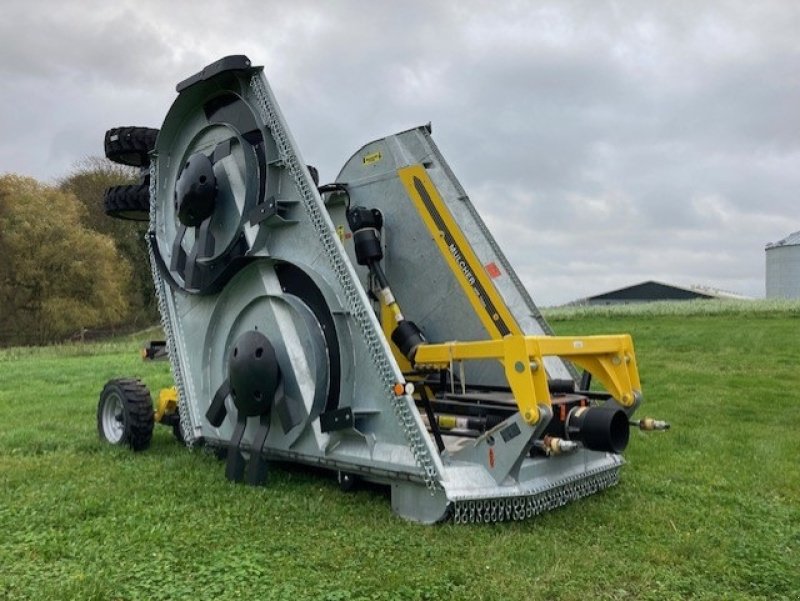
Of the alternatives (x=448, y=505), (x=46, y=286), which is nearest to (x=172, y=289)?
(x=448, y=505)

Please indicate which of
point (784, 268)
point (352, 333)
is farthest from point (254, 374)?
point (784, 268)

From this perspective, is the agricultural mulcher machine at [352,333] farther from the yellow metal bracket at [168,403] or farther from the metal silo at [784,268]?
the metal silo at [784,268]

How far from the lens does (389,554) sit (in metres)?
3.76

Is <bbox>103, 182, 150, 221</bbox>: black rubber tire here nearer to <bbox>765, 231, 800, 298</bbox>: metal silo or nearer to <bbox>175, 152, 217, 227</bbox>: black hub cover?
<bbox>175, 152, 217, 227</bbox>: black hub cover

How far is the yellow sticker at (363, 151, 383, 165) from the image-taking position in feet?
20.6

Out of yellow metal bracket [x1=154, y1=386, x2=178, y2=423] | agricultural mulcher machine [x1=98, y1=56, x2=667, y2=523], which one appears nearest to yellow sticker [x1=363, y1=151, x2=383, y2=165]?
agricultural mulcher machine [x1=98, y1=56, x2=667, y2=523]

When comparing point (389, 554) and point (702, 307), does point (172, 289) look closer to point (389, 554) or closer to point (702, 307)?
point (389, 554)

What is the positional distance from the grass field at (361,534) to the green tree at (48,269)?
24.4 m

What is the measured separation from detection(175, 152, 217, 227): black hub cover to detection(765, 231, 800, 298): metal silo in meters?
31.7

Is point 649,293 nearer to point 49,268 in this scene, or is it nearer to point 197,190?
point 49,268

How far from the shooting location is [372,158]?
249 inches

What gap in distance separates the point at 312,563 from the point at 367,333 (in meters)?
1.42

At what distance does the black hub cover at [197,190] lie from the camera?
5.49 meters

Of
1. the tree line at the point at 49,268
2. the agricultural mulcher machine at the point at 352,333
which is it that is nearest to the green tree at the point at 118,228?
the tree line at the point at 49,268
